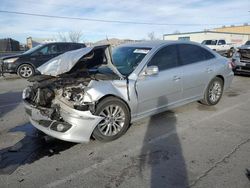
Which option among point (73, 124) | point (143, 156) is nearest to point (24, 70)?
point (73, 124)

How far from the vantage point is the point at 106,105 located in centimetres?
422

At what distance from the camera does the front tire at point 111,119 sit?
4219mm

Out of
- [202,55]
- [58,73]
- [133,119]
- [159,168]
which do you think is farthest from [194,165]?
[202,55]

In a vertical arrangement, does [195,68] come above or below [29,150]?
above

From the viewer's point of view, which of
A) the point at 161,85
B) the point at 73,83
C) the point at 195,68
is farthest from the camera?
the point at 195,68

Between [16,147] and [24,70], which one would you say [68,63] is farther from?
[24,70]

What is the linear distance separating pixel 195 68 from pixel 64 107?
10.3ft

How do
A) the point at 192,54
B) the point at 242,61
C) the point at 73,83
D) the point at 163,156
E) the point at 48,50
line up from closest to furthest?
the point at 163,156
the point at 73,83
the point at 192,54
the point at 242,61
the point at 48,50

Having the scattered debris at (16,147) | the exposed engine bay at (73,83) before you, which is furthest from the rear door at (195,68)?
the scattered debris at (16,147)

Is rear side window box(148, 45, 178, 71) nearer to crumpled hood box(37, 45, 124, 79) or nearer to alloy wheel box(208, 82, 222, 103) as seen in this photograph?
crumpled hood box(37, 45, 124, 79)

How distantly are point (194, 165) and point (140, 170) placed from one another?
2.48 ft

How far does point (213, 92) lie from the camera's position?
6.51m

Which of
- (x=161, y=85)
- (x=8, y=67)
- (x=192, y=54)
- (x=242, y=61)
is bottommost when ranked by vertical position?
(x=8, y=67)

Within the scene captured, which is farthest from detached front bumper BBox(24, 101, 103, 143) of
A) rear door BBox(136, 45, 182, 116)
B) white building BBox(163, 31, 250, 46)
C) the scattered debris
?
white building BBox(163, 31, 250, 46)
